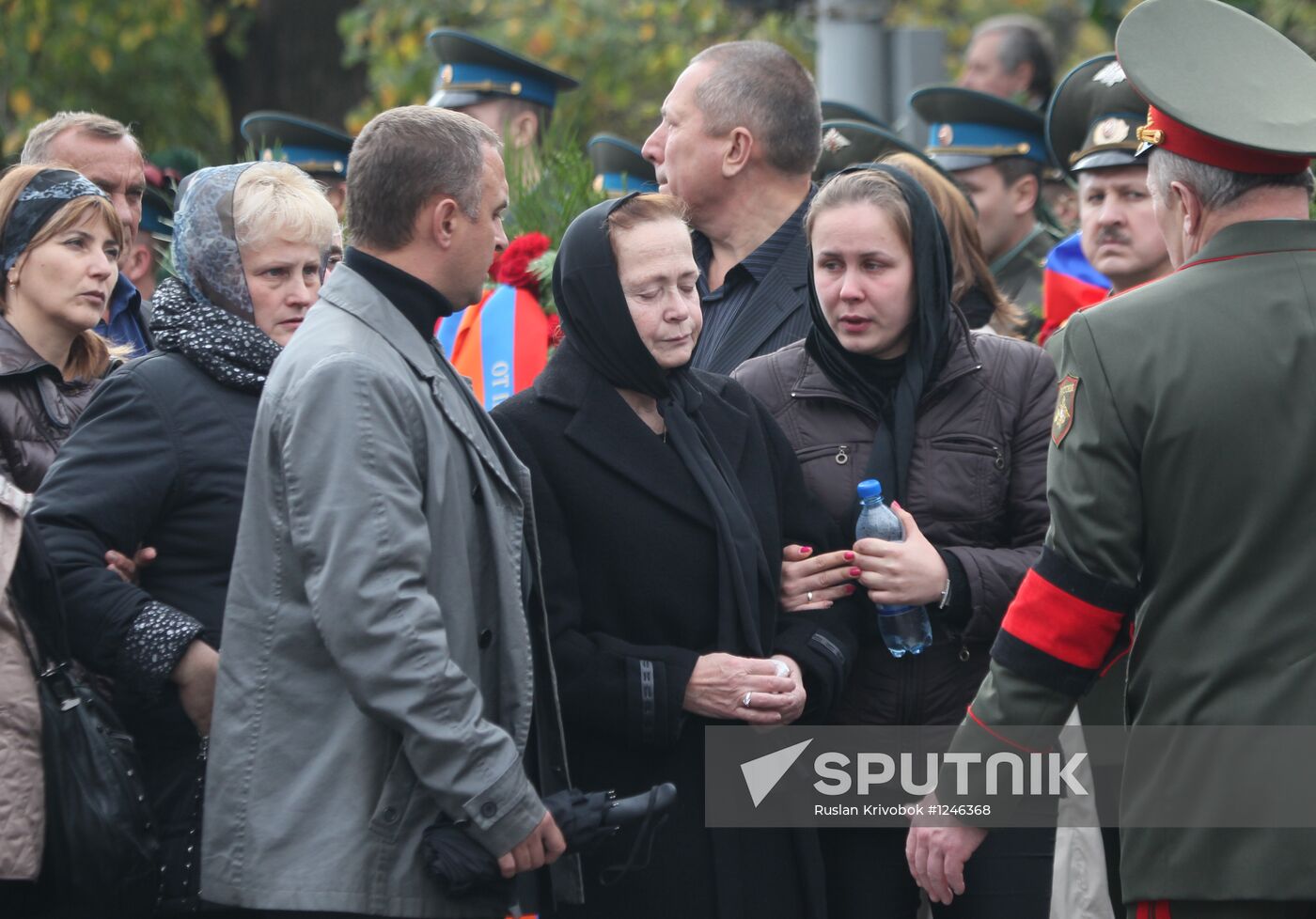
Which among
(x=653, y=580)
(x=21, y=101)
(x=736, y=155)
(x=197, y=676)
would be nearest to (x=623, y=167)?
(x=736, y=155)

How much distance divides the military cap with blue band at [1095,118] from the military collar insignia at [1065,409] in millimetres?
2193

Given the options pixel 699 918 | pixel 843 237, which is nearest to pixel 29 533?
pixel 699 918

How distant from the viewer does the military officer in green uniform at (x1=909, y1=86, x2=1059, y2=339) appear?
23.0 feet

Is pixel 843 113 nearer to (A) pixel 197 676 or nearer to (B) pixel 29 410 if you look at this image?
(B) pixel 29 410

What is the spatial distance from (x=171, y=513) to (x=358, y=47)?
11.1 m

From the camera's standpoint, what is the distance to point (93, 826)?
3.34 m

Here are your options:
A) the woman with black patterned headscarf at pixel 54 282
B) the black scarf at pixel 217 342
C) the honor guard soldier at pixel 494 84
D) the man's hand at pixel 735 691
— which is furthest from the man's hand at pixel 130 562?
the honor guard soldier at pixel 494 84

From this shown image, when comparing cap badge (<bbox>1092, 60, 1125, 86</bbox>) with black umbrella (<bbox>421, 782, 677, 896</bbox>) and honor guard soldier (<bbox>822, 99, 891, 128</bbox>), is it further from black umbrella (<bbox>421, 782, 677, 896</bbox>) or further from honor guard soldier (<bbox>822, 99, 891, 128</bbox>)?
black umbrella (<bbox>421, 782, 677, 896</bbox>)

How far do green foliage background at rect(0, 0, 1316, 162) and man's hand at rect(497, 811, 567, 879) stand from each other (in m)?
10.4

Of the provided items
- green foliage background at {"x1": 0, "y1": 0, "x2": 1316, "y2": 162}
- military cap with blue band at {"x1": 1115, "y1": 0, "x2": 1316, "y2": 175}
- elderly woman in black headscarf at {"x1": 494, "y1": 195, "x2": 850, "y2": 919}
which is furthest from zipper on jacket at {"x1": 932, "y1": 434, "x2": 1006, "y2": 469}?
green foliage background at {"x1": 0, "y1": 0, "x2": 1316, "y2": 162}

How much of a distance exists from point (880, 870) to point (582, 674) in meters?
0.86

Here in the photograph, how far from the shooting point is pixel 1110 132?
5395 millimetres

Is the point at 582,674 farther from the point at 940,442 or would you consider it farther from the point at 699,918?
the point at 940,442

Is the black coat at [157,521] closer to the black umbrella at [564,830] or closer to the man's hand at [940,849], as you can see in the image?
the black umbrella at [564,830]
